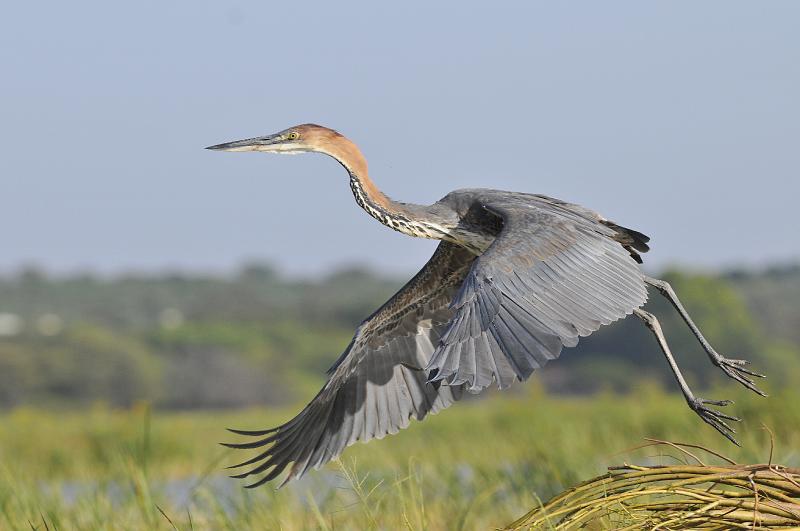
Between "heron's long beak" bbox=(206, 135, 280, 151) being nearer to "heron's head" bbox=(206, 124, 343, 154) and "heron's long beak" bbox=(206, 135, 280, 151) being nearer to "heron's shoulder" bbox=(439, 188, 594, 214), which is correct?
"heron's head" bbox=(206, 124, 343, 154)

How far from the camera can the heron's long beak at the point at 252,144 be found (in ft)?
23.1

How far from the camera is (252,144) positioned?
7074mm

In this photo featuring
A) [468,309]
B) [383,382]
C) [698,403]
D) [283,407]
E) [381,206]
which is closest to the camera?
[468,309]

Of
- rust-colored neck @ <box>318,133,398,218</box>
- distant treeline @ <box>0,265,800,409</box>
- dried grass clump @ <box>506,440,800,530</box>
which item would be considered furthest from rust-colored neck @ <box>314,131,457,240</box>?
distant treeline @ <box>0,265,800,409</box>

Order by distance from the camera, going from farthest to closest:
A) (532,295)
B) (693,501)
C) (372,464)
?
(372,464) < (532,295) < (693,501)

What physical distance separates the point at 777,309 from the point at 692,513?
4168 cm

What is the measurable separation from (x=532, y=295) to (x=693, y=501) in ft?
4.56

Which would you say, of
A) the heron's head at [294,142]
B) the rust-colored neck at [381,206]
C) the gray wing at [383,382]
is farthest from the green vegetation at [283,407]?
the heron's head at [294,142]

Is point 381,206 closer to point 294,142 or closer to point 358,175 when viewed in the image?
point 358,175

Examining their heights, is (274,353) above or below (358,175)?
below

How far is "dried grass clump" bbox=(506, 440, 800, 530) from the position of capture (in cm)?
435

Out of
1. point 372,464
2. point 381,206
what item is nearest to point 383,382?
point 381,206

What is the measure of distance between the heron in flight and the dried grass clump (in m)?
0.58

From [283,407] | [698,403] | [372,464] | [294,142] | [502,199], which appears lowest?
[283,407]
